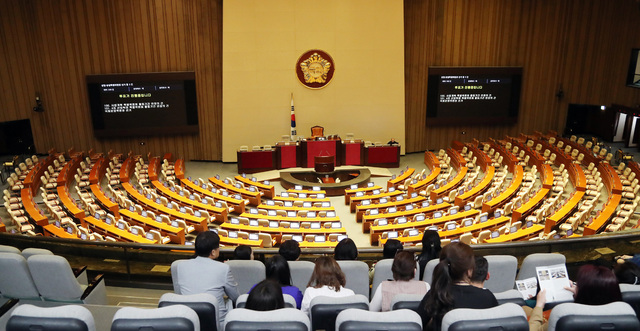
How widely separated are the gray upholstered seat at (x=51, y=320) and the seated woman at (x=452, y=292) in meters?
1.75

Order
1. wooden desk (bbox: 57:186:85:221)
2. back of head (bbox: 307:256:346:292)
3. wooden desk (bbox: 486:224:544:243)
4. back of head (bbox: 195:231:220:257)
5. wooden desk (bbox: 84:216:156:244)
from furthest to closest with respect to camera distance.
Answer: wooden desk (bbox: 57:186:85:221) < wooden desk (bbox: 84:216:156:244) < wooden desk (bbox: 486:224:544:243) < back of head (bbox: 195:231:220:257) < back of head (bbox: 307:256:346:292)

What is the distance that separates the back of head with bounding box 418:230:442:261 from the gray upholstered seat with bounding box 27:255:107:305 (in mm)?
2726

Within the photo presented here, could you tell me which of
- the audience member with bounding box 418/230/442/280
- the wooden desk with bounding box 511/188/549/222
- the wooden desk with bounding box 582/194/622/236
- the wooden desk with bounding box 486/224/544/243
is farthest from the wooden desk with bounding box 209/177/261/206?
the audience member with bounding box 418/230/442/280

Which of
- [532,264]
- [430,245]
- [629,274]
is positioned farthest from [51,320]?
[629,274]

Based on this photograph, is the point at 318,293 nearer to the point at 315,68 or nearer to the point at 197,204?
the point at 197,204

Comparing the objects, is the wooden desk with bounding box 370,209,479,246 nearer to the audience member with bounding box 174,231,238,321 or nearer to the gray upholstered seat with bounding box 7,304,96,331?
the audience member with bounding box 174,231,238,321

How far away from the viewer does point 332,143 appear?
15.8 m

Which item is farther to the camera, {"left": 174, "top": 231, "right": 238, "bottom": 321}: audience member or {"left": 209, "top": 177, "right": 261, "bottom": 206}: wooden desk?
{"left": 209, "top": 177, "right": 261, "bottom": 206}: wooden desk

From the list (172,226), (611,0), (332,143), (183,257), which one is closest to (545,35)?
(611,0)

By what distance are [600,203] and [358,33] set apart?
29.1 ft

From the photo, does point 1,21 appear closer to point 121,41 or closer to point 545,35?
point 121,41

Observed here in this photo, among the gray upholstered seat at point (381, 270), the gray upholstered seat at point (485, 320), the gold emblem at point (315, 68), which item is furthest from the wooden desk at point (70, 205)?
the gray upholstered seat at point (485, 320)

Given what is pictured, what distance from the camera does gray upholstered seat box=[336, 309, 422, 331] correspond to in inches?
89.1

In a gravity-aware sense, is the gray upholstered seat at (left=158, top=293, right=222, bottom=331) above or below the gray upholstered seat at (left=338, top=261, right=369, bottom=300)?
above
